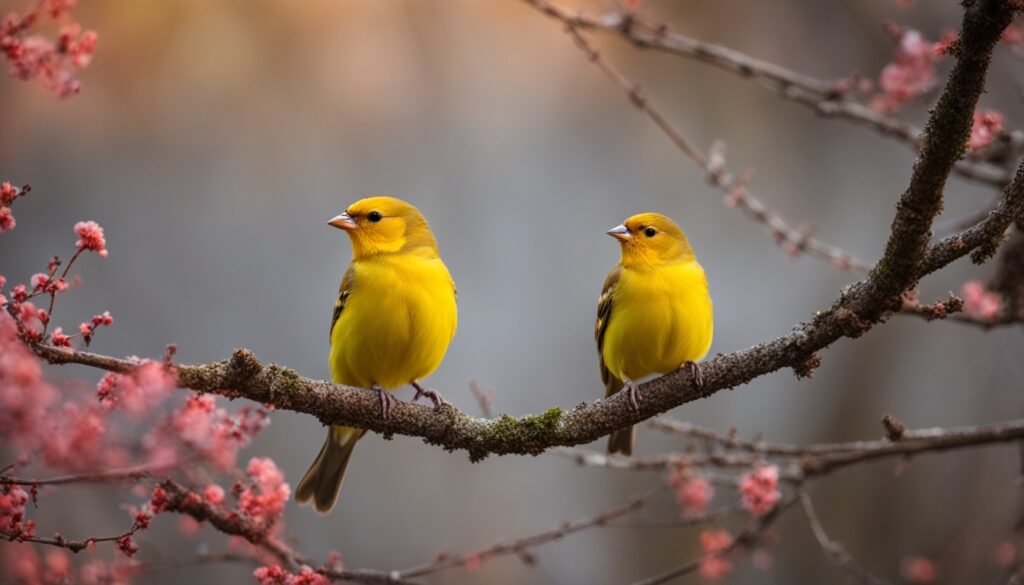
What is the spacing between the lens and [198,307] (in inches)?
242

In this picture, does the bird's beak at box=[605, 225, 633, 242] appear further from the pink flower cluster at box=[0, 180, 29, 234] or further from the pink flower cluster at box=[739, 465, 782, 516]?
the pink flower cluster at box=[0, 180, 29, 234]

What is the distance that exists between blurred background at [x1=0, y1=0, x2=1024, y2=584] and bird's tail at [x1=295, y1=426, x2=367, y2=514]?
114 inches

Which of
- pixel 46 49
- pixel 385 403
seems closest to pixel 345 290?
pixel 385 403

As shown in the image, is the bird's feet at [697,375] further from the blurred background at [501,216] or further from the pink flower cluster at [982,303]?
the blurred background at [501,216]

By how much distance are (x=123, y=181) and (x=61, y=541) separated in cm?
499

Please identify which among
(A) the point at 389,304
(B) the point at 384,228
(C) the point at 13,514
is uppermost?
(B) the point at 384,228

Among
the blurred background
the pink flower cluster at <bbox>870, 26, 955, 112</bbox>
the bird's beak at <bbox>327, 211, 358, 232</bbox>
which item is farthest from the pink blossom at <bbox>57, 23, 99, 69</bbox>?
the blurred background

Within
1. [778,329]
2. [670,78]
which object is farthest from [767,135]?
[778,329]

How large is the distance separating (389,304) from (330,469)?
0.67 m

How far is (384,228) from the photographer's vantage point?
2850mm

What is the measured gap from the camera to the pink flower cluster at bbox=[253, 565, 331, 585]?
6.84ft

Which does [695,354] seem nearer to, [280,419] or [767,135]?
[280,419]

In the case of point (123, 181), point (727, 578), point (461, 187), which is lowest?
point (727, 578)

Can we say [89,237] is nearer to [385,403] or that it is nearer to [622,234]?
[385,403]
